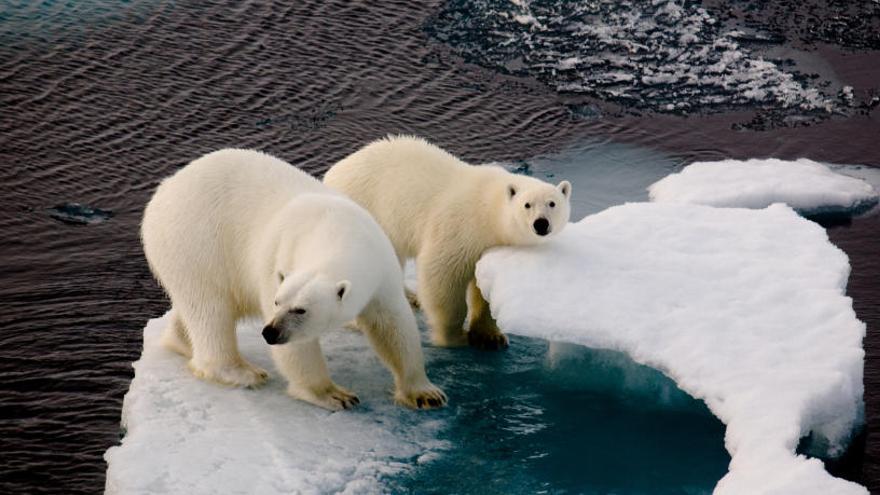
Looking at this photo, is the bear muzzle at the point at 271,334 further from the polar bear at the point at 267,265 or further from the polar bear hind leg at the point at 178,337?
the polar bear hind leg at the point at 178,337

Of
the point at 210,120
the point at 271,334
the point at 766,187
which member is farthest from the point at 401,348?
the point at 210,120

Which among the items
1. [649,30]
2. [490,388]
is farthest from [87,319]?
[649,30]

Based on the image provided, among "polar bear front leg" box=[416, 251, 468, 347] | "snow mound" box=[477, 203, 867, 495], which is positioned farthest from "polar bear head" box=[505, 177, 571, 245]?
"polar bear front leg" box=[416, 251, 468, 347]

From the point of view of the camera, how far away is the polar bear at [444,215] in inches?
279

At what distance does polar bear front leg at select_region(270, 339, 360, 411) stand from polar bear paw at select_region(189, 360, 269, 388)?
26 cm

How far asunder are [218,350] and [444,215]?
160cm

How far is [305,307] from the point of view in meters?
5.66

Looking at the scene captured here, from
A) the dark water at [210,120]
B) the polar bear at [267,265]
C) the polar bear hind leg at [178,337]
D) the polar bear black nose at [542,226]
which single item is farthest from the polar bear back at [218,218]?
the polar bear black nose at [542,226]

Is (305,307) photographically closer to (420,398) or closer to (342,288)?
(342,288)

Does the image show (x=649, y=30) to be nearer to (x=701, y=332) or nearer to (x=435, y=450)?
(x=701, y=332)

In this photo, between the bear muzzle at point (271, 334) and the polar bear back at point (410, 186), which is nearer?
the bear muzzle at point (271, 334)

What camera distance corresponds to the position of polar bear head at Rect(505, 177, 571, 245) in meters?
6.75

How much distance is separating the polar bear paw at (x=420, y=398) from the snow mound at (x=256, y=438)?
5cm

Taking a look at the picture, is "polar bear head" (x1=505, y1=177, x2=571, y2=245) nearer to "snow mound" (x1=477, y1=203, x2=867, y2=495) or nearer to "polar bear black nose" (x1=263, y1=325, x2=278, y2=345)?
"snow mound" (x1=477, y1=203, x2=867, y2=495)
